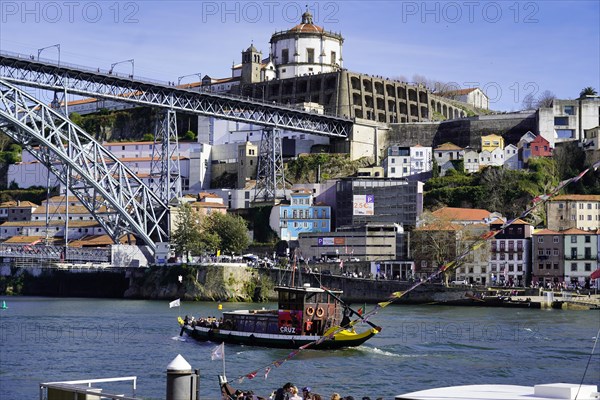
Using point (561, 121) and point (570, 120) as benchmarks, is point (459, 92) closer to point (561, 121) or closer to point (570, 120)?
point (561, 121)

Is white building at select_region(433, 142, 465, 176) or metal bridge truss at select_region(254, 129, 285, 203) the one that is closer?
metal bridge truss at select_region(254, 129, 285, 203)

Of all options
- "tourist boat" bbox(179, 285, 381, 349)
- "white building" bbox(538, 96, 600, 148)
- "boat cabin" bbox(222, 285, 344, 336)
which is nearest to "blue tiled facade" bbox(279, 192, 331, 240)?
"white building" bbox(538, 96, 600, 148)

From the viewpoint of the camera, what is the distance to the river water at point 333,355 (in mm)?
30891

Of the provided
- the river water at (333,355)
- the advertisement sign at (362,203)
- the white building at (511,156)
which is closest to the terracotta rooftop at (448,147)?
the white building at (511,156)

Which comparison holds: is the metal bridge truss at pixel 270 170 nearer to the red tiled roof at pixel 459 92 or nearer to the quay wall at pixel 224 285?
the quay wall at pixel 224 285

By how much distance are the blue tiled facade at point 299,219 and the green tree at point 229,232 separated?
5403 millimetres

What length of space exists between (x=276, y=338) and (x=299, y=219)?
43.3 metres

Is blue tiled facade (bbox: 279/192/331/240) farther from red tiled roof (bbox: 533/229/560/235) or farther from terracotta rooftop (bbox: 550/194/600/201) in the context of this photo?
terracotta rooftop (bbox: 550/194/600/201)

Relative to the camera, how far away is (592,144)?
86.9 metres

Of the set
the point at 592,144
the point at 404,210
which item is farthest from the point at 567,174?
the point at 404,210

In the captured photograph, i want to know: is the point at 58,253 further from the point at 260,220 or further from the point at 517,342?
the point at 517,342

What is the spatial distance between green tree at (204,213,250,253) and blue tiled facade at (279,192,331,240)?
5.40 metres

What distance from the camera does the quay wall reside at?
67.6 meters

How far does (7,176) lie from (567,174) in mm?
55835
